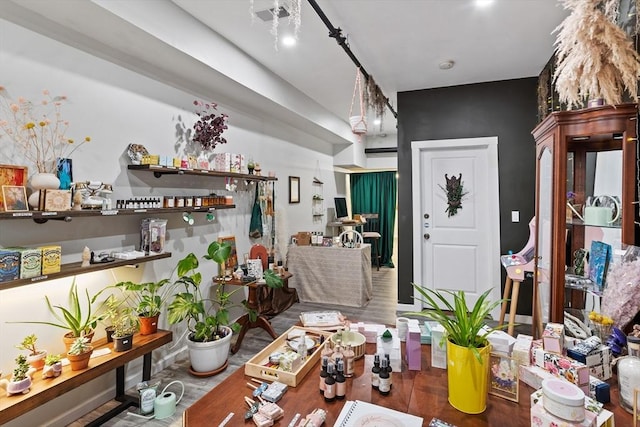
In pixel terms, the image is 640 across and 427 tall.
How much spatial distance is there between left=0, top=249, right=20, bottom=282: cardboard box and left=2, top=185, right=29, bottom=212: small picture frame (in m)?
0.22

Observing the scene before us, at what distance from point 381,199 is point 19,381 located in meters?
6.82

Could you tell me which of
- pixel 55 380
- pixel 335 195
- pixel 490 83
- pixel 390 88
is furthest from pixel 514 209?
pixel 55 380

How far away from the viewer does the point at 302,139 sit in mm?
5379

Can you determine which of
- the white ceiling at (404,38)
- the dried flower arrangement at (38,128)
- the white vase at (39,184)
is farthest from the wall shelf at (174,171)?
the white ceiling at (404,38)

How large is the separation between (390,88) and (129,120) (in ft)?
9.59

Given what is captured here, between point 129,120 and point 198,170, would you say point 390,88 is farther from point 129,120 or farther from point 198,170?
point 129,120

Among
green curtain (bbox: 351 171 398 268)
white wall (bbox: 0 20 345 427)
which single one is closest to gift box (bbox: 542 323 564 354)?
white wall (bbox: 0 20 345 427)

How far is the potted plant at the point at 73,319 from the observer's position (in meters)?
2.04

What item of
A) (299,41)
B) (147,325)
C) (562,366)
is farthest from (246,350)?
(299,41)

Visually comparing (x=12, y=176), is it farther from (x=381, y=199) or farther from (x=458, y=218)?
(x=381, y=199)

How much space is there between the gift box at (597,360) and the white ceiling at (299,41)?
232 centimetres

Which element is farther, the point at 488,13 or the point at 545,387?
the point at 488,13

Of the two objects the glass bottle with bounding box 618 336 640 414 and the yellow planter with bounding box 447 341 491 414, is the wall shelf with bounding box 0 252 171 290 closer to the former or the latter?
the yellow planter with bounding box 447 341 491 414

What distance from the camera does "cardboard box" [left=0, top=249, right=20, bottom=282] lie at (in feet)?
5.45
